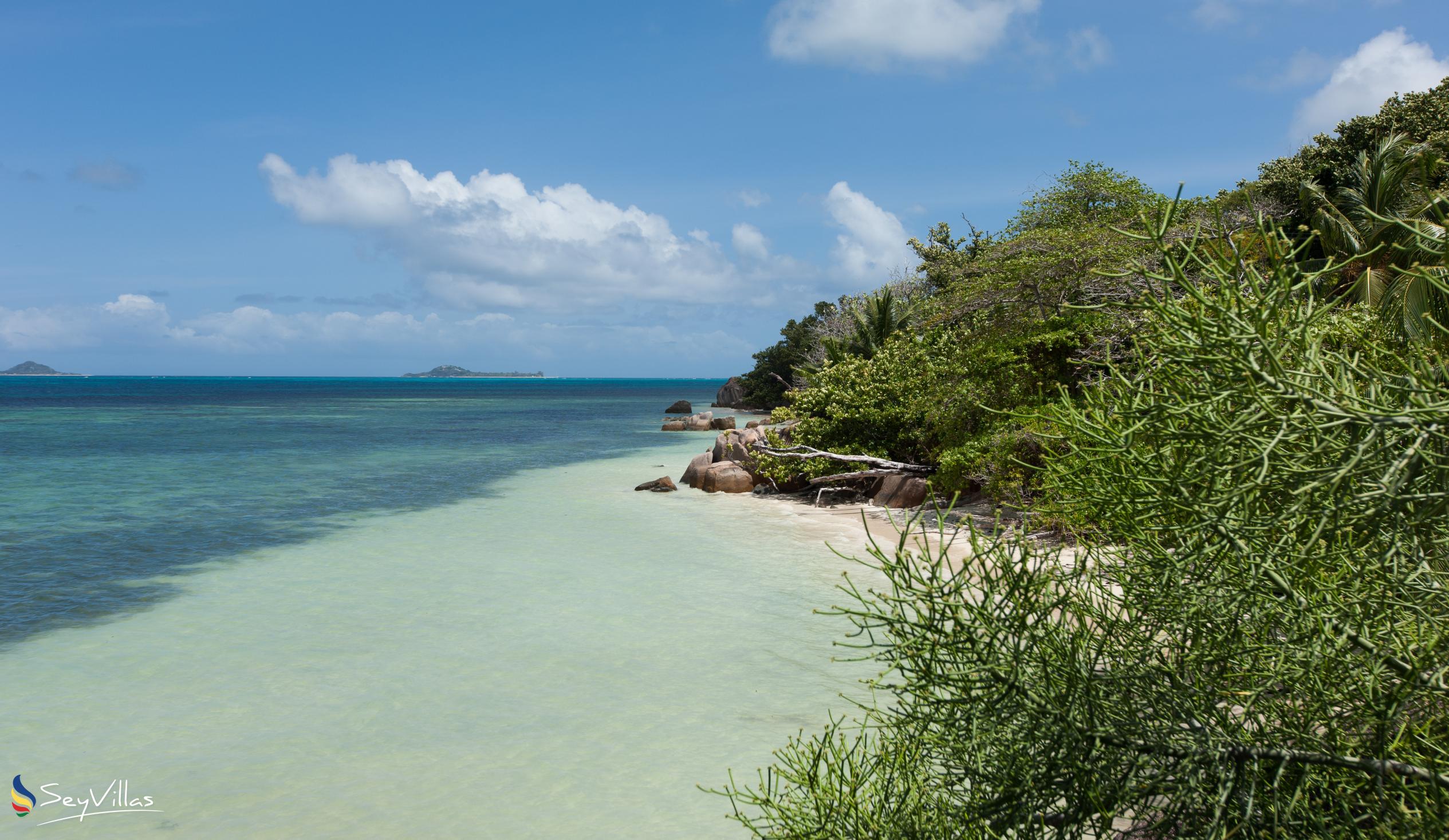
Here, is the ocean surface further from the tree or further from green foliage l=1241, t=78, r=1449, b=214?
green foliage l=1241, t=78, r=1449, b=214

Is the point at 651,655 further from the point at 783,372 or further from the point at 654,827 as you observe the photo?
the point at 783,372

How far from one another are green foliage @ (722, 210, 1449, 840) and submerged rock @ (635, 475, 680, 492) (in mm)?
18702

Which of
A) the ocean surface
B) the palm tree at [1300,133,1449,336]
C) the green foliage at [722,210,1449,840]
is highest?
the palm tree at [1300,133,1449,336]

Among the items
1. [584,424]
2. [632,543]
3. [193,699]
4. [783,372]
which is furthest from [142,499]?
[783,372]

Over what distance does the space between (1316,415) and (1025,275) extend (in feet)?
50.0

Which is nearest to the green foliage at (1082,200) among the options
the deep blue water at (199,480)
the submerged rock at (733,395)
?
the deep blue water at (199,480)

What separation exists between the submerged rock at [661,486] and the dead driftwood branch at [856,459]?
2.73 meters

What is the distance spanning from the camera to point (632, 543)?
15.5 m

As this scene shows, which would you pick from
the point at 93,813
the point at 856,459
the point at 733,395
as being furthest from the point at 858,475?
the point at 733,395

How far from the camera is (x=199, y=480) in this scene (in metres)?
24.8

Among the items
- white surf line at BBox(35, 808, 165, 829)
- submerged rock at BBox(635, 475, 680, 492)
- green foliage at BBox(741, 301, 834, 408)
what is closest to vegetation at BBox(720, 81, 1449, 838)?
white surf line at BBox(35, 808, 165, 829)

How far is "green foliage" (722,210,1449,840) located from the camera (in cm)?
196

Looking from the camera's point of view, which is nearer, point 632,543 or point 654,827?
point 654,827

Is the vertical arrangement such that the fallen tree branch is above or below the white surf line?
above
